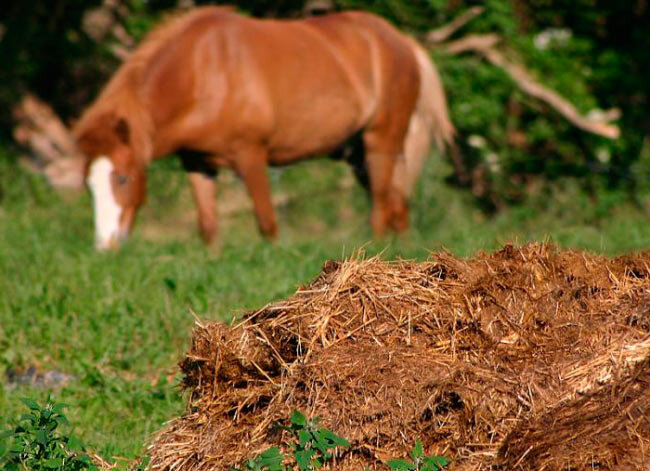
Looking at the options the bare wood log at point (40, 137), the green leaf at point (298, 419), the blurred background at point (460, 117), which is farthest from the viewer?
the bare wood log at point (40, 137)

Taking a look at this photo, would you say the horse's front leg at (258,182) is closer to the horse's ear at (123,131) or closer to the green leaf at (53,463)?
the horse's ear at (123,131)

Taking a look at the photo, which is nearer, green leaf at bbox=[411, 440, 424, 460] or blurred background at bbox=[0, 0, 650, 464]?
green leaf at bbox=[411, 440, 424, 460]

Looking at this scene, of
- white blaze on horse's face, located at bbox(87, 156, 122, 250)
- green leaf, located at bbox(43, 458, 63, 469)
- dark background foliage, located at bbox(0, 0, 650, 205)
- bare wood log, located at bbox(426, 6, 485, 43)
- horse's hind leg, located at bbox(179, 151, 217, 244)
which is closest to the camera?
green leaf, located at bbox(43, 458, 63, 469)

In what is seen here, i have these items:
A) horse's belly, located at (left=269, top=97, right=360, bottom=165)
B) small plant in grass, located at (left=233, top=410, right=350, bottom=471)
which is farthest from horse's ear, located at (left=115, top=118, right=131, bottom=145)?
small plant in grass, located at (left=233, top=410, right=350, bottom=471)

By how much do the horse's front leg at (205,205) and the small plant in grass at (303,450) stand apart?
6001 millimetres

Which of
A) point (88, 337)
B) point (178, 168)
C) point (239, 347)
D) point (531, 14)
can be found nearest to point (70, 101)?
point (178, 168)

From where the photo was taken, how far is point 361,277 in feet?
12.1

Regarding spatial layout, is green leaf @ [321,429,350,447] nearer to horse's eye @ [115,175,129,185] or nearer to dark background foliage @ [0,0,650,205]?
horse's eye @ [115,175,129,185]

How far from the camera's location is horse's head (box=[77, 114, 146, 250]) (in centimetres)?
830

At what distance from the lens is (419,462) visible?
10.3 feet

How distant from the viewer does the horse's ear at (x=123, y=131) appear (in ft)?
27.7

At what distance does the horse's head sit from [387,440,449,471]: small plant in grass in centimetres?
543

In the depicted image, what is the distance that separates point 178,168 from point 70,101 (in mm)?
2167

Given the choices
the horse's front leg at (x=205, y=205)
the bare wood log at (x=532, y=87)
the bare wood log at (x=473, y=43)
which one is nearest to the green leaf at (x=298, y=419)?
the horse's front leg at (x=205, y=205)
